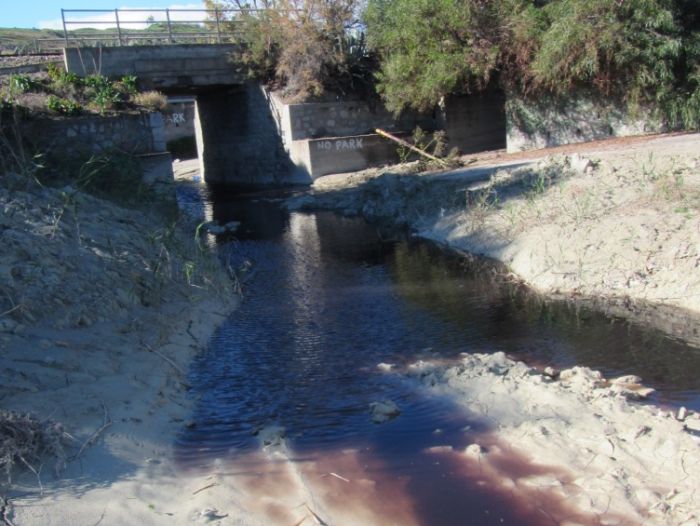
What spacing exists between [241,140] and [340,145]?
5628 millimetres

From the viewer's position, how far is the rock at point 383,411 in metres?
6.52

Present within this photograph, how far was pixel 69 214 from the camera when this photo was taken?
10406mm

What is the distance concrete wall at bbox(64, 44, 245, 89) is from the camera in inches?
866

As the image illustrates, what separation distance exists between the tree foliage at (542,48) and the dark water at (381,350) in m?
8.99

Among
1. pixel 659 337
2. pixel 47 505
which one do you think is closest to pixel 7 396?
pixel 47 505

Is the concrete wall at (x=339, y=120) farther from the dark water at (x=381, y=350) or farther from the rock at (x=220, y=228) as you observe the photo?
the dark water at (x=381, y=350)

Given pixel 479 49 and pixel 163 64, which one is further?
pixel 163 64

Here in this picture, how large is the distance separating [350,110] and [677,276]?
17.6 m

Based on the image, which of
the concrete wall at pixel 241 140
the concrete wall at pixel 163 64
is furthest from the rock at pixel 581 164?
the concrete wall at pixel 163 64

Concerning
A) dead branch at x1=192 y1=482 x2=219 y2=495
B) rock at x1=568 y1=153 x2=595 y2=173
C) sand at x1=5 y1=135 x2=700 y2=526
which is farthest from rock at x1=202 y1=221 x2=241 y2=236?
dead branch at x1=192 y1=482 x2=219 y2=495

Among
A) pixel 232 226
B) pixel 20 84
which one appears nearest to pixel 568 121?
pixel 232 226

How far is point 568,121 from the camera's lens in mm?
22219

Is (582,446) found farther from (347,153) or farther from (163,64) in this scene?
(163,64)

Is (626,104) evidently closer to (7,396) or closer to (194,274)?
(194,274)
